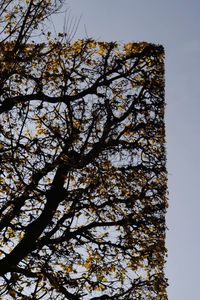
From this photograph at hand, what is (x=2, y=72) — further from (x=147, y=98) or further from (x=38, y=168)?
(x=147, y=98)

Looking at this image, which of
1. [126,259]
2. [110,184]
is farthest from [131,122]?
[126,259]

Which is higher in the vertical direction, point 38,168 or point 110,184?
point 110,184

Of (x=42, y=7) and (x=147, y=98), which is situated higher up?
(x=147, y=98)

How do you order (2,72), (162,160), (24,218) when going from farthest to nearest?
(162,160), (24,218), (2,72)

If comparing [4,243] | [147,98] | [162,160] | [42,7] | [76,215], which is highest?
[147,98]

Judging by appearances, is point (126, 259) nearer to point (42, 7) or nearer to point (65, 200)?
point (65, 200)

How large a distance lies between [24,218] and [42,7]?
175 inches

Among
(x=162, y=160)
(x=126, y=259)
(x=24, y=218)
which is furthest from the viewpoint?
(x=162, y=160)

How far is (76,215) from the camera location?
1054 centimetres

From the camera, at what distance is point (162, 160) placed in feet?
40.1

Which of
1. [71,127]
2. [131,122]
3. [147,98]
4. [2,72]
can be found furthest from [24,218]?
[147,98]

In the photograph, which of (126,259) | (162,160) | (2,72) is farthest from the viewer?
(162,160)

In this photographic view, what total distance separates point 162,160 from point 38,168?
145 inches

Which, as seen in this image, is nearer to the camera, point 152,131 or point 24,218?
point 24,218
